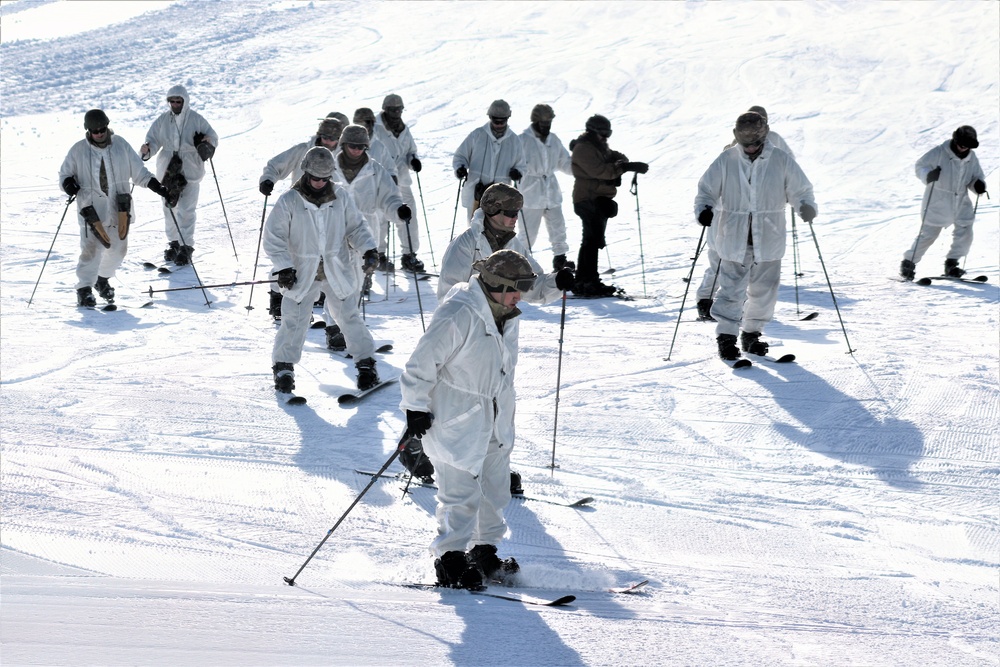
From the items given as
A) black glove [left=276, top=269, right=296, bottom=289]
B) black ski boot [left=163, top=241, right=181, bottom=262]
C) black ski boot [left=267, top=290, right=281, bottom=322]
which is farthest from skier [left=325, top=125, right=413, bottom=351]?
black ski boot [left=163, top=241, right=181, bottom=262]

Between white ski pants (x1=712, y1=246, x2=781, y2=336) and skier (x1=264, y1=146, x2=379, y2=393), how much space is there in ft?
8.73

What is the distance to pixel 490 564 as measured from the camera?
5398 millimetres

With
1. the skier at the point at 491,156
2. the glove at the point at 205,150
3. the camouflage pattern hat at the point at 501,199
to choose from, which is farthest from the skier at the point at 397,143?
the camouflage pattern hat at the point at 501,199

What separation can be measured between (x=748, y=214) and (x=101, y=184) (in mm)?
6109

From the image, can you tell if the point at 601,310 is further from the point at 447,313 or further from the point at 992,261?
the point at 447,313

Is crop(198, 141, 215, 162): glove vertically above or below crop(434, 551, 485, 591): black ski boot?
above

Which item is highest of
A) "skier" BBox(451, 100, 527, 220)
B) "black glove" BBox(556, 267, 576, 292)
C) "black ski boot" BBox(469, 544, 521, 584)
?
"skier" BBox(451, 100, 527, 220)

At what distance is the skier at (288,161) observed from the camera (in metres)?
10.1

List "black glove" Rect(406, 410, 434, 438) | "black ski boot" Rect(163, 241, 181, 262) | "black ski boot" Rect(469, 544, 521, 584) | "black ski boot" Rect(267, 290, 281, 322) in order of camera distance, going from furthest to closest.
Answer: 1. "black ski boot" Rect(163, 241, 181, 262)
2. "black ski boot" Rect(267, 290, 281, 322)
3. "black ski boot" Rect(469, 544, 521, 584)
4. "black glove" Rect(406, 410, 434, 438)

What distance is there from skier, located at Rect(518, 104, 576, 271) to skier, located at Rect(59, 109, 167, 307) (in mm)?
3686

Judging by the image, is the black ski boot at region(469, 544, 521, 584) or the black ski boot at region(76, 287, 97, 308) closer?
the black ski boot at region(469, 544, 521, 584)

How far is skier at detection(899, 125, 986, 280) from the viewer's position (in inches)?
473

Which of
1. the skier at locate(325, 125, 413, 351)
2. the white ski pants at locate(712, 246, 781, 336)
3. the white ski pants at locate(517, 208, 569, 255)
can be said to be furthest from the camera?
the white ski pants at locate(517, 208, 569, 255)

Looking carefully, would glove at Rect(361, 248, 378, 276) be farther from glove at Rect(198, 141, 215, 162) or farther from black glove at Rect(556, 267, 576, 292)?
glove at Rect(198, 141, 215, 162)
